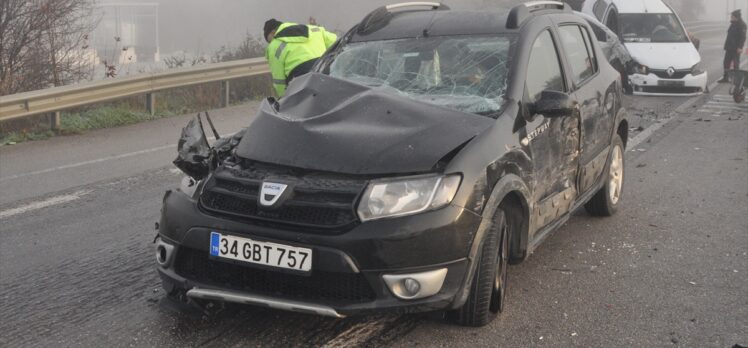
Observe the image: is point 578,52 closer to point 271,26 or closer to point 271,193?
point 271,193

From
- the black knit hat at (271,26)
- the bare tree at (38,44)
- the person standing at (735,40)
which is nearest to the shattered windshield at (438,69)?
the black knit hat at (271,26)

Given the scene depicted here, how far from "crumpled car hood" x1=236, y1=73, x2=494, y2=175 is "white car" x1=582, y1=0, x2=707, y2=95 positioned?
524 inches

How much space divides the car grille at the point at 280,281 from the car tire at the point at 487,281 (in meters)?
0.62

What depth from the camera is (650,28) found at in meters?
18.3

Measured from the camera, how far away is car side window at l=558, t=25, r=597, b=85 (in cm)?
584

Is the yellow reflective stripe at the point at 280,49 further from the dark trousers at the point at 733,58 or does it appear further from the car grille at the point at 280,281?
the dark trousers at the point at 733,58

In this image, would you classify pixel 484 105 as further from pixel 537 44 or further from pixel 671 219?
pixel 671 219

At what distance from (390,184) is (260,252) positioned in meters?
0.67

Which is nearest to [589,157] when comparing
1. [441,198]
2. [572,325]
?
[572,325]

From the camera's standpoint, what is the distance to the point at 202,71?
1466 cm

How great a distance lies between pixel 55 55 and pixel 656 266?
1218 cm

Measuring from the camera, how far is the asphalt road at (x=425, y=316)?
4211 millimetres

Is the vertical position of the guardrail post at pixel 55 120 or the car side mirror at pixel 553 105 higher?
the car side mirror at pixel 553 105

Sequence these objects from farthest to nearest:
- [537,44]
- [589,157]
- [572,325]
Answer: [589,157], [537,44], [572,325]
